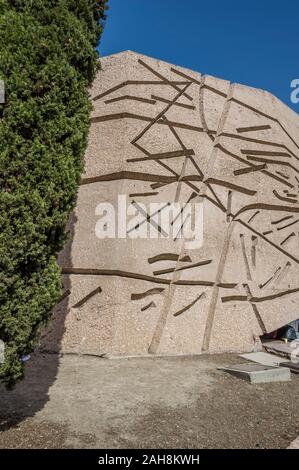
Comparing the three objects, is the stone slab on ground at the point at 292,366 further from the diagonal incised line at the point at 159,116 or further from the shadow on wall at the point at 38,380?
the diagonal incised line at the point at 159,116

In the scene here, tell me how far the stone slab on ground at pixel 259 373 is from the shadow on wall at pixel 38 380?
248 centimetres

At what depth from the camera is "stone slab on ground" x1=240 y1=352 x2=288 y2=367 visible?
5.98 meters

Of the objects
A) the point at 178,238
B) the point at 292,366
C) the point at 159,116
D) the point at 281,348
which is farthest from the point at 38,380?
the point at 159,116

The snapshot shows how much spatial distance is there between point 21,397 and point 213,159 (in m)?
5.30

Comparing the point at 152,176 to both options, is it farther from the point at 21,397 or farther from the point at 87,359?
the point at 21,397

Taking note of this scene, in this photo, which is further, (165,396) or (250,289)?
(250,289)

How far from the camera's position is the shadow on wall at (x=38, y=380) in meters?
3.63

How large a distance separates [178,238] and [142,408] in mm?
3372

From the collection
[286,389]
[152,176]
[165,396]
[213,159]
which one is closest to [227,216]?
[213,159]

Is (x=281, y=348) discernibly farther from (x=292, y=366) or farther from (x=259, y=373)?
(x=259, y=373)

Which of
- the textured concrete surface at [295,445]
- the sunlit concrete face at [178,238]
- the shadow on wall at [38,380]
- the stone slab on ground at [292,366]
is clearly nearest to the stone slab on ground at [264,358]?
the stone slab on ground at [292,366]

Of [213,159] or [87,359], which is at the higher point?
[213,159]

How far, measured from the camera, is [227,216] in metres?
7.32

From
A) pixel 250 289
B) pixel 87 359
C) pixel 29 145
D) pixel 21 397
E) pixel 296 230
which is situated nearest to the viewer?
pixel 29 145
